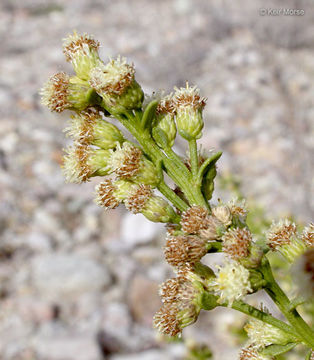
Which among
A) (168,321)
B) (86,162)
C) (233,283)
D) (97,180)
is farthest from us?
(97,180)

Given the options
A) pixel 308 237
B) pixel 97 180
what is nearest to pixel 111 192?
pixel 308 237

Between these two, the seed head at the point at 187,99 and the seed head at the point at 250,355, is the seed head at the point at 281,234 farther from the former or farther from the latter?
the seed head at the point at 187,99

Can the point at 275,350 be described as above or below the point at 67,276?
below

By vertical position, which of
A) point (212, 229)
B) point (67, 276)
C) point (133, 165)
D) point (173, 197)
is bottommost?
point (212, 229)

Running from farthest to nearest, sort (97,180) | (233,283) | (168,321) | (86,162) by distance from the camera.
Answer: (97,180) < (86,162) < (168,321) < (233,283)

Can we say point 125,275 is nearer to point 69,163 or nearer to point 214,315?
point 214,315

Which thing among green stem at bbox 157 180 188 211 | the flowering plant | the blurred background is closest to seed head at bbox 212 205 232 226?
the flowering plant

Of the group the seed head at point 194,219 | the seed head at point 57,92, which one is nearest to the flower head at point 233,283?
the seed head at point 194,219

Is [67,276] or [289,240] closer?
[289,240]

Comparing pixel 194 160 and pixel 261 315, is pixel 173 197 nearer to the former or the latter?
pixel 194 160
